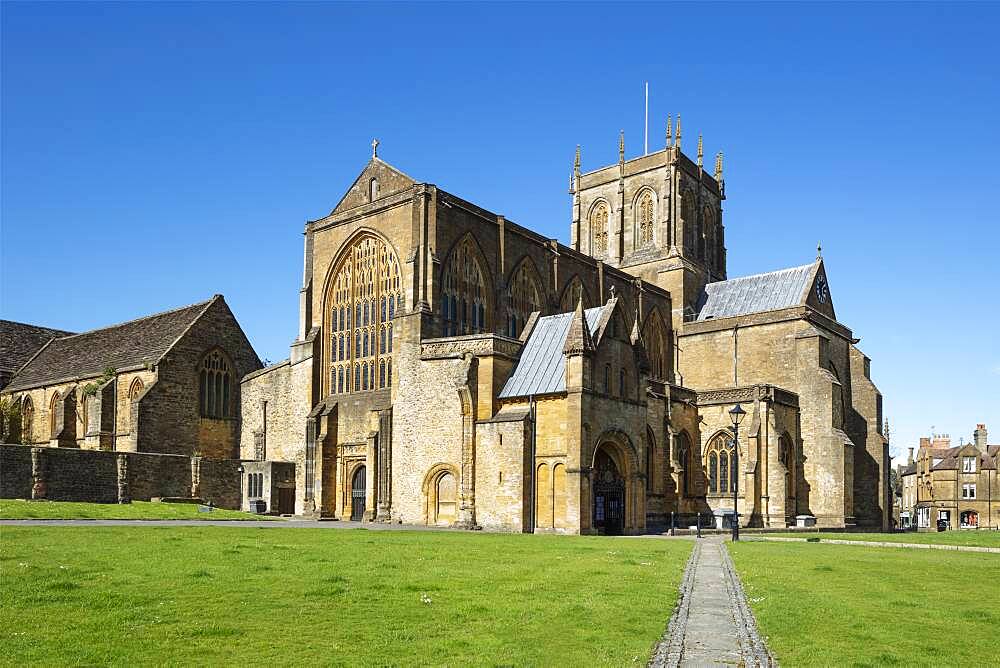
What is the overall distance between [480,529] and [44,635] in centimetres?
3014

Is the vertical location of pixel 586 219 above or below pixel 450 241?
above

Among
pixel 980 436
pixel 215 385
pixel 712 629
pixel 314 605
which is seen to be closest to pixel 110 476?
pixel 215 385

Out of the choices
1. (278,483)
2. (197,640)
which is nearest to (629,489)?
(278,483)

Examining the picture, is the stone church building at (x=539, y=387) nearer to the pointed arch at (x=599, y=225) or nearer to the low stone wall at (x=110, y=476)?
the low stone wall at (x=110, y=476)

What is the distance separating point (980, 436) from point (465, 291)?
3080 inches

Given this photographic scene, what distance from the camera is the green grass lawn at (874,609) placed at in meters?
11.0

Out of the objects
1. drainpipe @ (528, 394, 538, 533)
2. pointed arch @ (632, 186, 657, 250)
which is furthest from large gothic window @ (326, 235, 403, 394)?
pointed arch @ (632, 186, 657, 250)

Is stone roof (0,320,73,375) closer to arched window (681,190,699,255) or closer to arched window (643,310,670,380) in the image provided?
arched window (643,310,670,380)

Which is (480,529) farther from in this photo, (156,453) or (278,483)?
(156,453)

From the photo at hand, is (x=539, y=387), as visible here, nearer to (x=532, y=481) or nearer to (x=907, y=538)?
(x=532, y=481)

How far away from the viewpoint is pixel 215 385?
5669 centimetres

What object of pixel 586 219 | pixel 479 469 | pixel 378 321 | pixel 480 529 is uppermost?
pixel 586 219

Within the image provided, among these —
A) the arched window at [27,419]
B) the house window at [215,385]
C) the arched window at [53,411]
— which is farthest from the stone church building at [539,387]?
the arched window at [27,419]

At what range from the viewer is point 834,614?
13898mm
